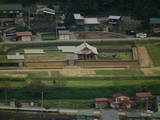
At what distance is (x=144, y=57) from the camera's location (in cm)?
5403

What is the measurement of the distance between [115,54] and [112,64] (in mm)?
3262

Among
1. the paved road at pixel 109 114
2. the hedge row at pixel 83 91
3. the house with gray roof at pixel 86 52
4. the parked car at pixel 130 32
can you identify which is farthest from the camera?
the parked car at pixel 130 32

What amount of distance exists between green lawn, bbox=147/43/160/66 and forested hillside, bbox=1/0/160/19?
296 inches

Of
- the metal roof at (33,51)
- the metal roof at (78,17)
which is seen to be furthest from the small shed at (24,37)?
the metal roof at (78,17)

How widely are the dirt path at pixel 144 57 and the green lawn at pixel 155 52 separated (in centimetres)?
42

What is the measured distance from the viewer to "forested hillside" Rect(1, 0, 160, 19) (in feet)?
210

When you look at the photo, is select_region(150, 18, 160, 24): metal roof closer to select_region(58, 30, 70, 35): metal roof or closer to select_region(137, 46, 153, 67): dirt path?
select_region(137, 46, 153, 67): dirt path

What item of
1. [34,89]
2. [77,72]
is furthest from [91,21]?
[34,89]

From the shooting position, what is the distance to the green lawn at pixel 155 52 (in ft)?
174

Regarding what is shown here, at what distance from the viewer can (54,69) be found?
50656 millimetres

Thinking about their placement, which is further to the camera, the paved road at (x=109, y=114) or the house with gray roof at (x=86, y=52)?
the house with gray roof at (x=86, y=52)

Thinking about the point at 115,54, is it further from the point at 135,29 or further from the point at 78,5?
the point at 78,5

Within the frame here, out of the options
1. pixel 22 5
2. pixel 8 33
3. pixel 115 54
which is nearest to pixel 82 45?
pixel 115 54

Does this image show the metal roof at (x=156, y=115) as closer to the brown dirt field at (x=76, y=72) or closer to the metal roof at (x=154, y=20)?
the brown dirt field at (x=76, y=72)
